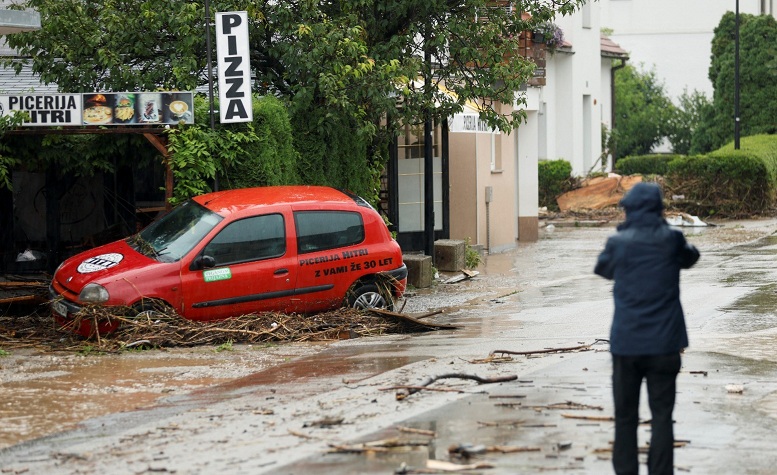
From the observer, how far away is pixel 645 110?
5428 centimetres

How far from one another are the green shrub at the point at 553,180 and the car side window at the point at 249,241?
23.2m

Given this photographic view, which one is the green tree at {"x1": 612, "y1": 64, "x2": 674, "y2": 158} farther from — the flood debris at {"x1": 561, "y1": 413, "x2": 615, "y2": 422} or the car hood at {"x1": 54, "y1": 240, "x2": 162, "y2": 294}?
the flood debris at {"x1": 561, "y1": 413, "x2": 615, "y2": 422}

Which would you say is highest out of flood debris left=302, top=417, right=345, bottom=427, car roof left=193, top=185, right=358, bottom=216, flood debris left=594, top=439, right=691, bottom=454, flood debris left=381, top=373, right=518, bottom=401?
car roof left=193, top=185, right=358, bottom=216

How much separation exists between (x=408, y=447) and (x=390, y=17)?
453 inches

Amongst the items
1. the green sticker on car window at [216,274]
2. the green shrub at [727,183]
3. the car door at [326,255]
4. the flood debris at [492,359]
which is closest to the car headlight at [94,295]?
the green sticker on car window at [216,274]

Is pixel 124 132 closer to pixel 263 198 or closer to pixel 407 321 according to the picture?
pixel 263 198

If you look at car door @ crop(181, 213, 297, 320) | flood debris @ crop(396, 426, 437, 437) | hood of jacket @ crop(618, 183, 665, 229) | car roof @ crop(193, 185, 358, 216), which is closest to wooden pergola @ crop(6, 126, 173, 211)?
car roof @ crop(193, 185, 358, 216)

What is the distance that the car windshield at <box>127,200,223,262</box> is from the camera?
502 inches

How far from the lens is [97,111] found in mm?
14414

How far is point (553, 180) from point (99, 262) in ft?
80.5

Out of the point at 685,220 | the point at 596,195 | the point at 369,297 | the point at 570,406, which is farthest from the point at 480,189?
the point at 570,406

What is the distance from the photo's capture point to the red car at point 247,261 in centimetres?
1245

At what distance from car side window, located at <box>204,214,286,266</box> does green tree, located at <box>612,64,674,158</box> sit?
41.2 meters

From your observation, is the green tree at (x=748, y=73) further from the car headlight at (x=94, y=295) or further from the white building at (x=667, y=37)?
the car headlight at (x=94, y=295)
